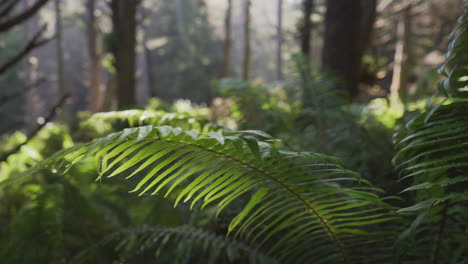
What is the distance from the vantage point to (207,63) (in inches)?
940

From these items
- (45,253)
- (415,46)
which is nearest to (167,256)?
(45,253)

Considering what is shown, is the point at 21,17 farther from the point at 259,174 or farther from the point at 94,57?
the point at 94,57

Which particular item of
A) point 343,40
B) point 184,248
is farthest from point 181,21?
point 184,248

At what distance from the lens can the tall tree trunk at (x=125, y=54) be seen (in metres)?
5.16

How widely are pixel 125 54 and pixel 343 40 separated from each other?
124 inches

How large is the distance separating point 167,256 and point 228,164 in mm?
788

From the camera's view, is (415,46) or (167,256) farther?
(415,46)

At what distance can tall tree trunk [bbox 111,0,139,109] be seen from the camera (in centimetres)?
516

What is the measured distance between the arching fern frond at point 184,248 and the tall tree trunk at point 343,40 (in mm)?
3008

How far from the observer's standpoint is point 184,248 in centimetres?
135

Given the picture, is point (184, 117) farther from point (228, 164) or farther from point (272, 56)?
point (272, 56)

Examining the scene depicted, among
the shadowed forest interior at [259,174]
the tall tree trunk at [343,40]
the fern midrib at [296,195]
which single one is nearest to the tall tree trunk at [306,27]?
the shadowed forest interior at [259,174]

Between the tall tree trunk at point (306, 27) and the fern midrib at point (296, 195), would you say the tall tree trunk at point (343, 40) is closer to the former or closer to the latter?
the fern midrib at point (296, 195)

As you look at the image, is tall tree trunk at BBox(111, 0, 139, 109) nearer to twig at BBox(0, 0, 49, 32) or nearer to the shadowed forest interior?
the shadowed forest interior
